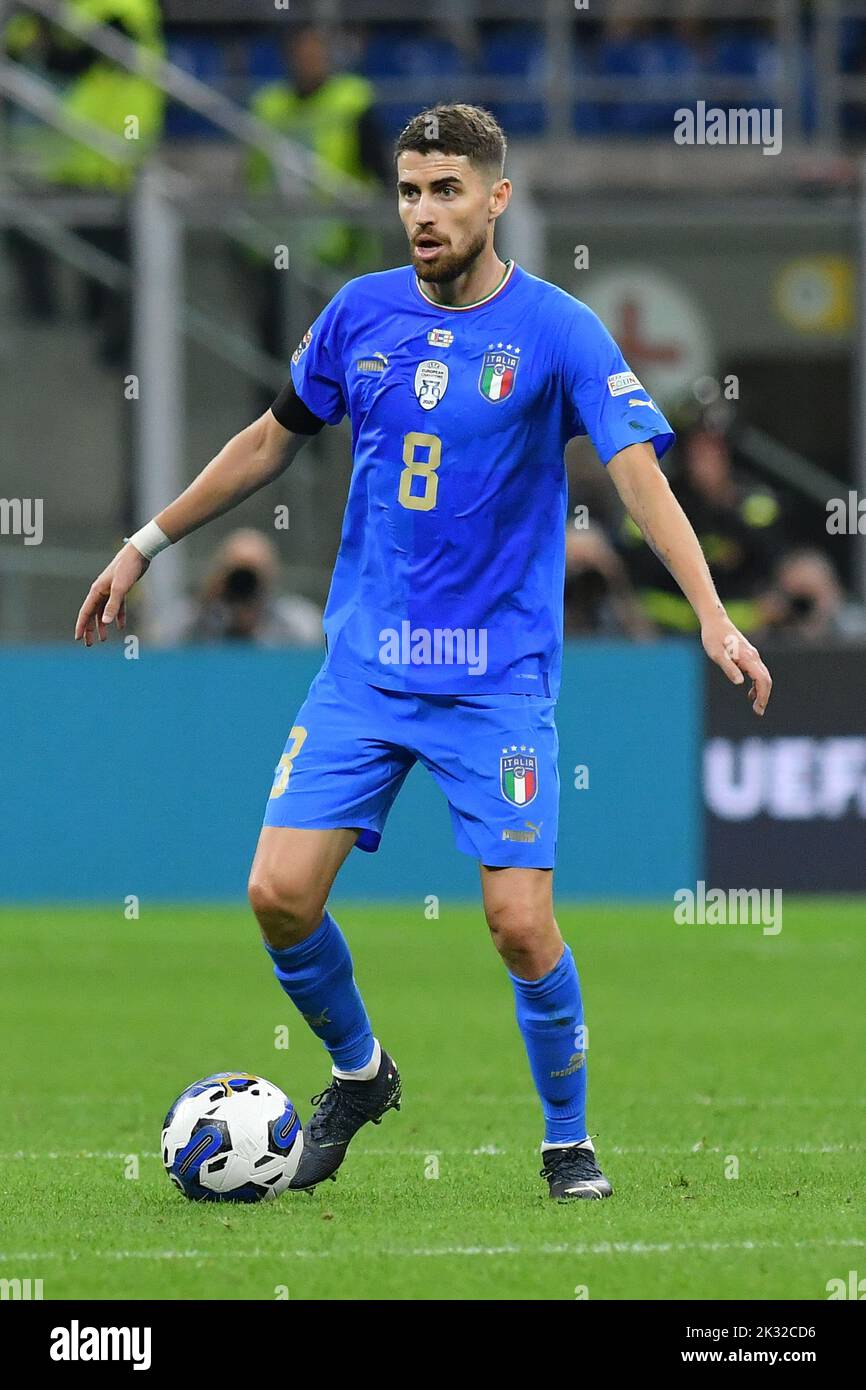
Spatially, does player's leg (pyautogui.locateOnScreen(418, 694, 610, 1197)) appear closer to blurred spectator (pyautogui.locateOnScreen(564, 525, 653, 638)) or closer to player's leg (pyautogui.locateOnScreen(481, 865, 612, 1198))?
player's leg (pyautogui.locateOnScreen(481, 865, 612, 1198))

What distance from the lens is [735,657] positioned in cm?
551

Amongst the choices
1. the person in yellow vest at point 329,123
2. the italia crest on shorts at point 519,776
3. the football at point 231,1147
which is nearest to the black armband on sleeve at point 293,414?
the italia crest on shorts at point 519,776

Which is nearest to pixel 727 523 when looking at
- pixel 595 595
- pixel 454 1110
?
pixel 595 595

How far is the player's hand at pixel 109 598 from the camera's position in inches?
241

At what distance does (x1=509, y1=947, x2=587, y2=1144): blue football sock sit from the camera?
604 cm

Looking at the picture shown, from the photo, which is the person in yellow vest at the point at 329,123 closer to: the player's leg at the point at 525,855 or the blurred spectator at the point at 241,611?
the blurred spectator at the point at 241,611

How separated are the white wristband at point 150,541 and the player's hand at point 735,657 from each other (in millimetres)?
1455

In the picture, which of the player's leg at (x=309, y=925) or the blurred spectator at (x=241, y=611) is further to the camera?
the blurred spectator at (x=241, y=611)

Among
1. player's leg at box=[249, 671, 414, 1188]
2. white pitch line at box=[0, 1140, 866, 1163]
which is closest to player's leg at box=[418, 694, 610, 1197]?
player's leg at box=[249, 671, 414, 1188]

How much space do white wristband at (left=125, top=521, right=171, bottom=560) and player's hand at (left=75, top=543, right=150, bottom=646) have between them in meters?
0.05

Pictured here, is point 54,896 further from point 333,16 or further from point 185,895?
point 333,16

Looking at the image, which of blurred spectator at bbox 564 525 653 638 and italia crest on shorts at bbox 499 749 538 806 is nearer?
italia crest on shorts at bbox 499 749 538 806

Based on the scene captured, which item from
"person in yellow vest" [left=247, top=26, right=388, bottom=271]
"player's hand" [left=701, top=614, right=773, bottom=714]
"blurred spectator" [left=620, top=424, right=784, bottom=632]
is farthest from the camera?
"person in yellow vest" [left=247, top=26, right=388, bottom=271]

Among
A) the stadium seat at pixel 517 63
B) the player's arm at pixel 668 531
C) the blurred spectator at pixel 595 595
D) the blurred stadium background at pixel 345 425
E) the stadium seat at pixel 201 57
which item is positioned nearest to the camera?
the player's arm at pixel 668 531
